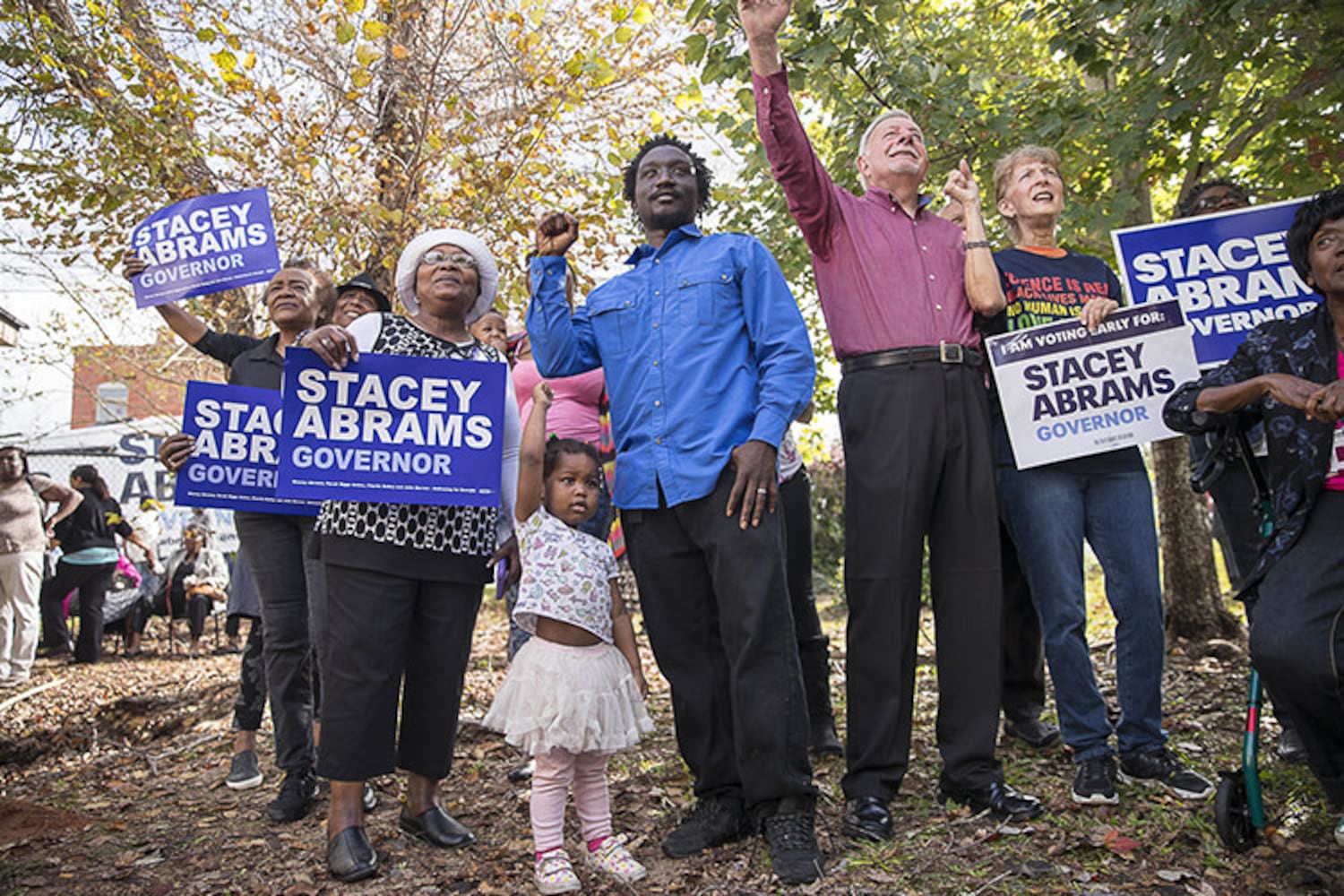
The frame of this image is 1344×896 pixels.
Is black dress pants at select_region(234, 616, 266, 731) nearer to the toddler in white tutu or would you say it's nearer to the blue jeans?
the toddler in white tutu

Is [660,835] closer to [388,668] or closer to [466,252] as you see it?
[388,668]

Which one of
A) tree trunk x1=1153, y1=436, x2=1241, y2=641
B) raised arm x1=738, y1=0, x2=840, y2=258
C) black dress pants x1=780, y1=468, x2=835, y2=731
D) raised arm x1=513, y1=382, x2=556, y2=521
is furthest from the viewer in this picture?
tree trunk x1=1153, y1=436, x2=1241, y2=641

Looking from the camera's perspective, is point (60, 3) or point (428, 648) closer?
point (428, 648)

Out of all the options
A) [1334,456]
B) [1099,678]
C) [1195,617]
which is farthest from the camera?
[1195,617]

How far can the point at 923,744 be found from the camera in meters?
4.95

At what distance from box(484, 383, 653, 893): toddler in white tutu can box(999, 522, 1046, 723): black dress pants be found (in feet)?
6.60

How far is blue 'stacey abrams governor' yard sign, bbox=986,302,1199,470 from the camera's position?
3928mm

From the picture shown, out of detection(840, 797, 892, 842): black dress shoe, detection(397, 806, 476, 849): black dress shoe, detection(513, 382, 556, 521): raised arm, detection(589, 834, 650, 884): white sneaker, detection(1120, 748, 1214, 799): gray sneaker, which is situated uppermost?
detection(513, 382, 556, 521): raised arm

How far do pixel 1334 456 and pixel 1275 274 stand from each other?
134cm

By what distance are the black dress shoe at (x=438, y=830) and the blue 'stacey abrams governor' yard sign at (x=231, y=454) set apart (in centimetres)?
136

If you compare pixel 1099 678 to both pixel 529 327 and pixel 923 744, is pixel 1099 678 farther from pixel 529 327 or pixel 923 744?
pixel 529 327

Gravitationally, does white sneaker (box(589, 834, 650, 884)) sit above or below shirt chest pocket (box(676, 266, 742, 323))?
below

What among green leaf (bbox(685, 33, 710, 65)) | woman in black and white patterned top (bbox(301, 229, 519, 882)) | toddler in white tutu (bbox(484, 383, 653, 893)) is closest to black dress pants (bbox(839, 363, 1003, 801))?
toddler in white tutu (bbox(484, 383, 653, 893))

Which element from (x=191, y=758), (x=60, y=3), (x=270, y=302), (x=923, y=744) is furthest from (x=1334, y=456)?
(x=60, y=3)
